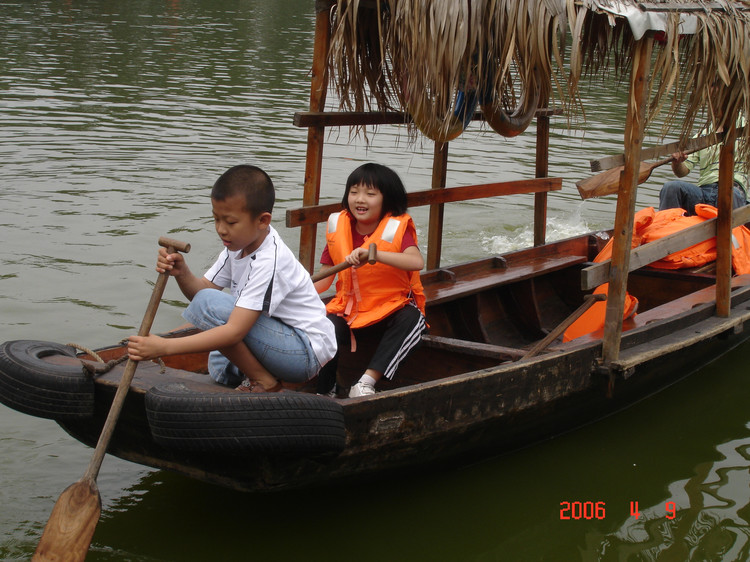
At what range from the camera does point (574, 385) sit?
441cm

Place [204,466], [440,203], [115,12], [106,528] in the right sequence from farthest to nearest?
[115,12], [440,203], [106,528], [204,466]

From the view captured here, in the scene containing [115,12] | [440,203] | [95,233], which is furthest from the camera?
[115,12]

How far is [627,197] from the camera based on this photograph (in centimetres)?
418

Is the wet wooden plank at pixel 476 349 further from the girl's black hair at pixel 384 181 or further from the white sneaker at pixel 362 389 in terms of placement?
the girl's black hair at pixel 384 181

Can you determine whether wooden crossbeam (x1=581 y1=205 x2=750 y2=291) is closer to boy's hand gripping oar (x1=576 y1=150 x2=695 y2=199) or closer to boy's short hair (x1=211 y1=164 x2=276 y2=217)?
boy's hand gripping oar (x1=576 y1=150 x2=695 y2=199)

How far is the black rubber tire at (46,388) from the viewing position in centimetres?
336

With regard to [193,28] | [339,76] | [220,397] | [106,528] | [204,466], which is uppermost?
[193,28]

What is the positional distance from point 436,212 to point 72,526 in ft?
11.5

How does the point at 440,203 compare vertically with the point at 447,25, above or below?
below

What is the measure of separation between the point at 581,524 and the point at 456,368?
1020mm

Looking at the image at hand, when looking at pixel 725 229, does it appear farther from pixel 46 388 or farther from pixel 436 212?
pixel 46 388

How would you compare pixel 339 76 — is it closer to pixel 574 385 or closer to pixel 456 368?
pixel 456 368

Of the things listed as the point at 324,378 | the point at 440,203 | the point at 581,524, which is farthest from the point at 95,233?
the point at 581,524

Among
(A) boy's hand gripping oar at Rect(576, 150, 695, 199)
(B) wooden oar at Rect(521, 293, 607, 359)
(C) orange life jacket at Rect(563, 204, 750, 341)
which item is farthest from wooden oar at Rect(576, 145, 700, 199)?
(C) orange life jacket at Rect(563, 204, 750, 341)
